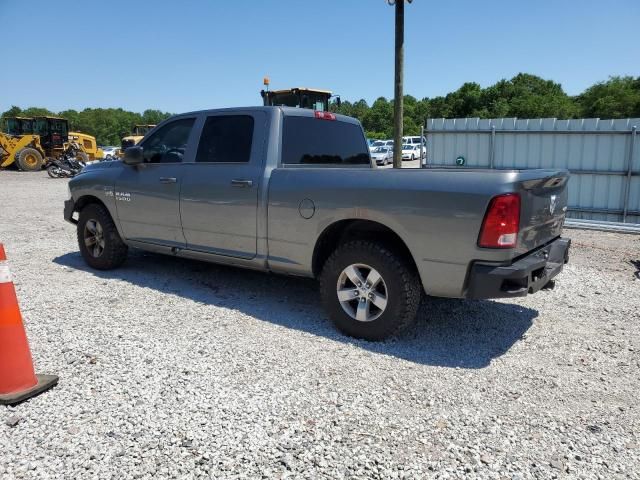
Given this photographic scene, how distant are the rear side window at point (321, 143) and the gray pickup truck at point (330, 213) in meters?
0.02

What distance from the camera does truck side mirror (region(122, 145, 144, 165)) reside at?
542cm

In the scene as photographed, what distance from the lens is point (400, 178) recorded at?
371 cm

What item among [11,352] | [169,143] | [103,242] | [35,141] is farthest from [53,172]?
[11,352]

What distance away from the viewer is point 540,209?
3.59 meters

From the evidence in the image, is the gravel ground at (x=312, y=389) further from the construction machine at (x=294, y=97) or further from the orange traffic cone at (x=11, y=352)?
the construction machine at (x=294, y=97)

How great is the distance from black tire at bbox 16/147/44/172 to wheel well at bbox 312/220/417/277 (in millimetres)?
26012

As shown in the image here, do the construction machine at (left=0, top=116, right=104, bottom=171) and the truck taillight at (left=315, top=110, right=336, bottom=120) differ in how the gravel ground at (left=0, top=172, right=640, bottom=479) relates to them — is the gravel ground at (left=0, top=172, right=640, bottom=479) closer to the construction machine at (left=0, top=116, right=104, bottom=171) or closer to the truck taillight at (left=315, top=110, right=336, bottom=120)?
the truck taillight at (left=315, top=110, right=336, bottom=120)

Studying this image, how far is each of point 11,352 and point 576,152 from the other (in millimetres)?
10029

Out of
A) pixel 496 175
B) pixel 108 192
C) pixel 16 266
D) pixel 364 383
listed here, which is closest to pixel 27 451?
pixel 364 383

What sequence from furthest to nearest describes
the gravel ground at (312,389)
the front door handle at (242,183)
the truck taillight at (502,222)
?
the front door handle at (242,183)
the truck taillight at (502,222)
the gravel ground at (312,389)

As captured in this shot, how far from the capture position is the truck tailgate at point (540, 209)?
3400 millimetres

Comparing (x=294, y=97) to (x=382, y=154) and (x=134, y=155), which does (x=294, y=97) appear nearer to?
(x=134, y=155)

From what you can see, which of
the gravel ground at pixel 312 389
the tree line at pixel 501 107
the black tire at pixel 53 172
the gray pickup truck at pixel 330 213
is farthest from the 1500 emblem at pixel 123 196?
the tree line at pixel 501 107

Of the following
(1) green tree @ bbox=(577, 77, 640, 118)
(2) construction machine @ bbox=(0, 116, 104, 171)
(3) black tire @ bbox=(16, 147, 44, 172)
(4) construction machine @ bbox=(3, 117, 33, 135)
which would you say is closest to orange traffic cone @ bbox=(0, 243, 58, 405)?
(2) construction machine @ bbox=(0, 116, 104, 171)
